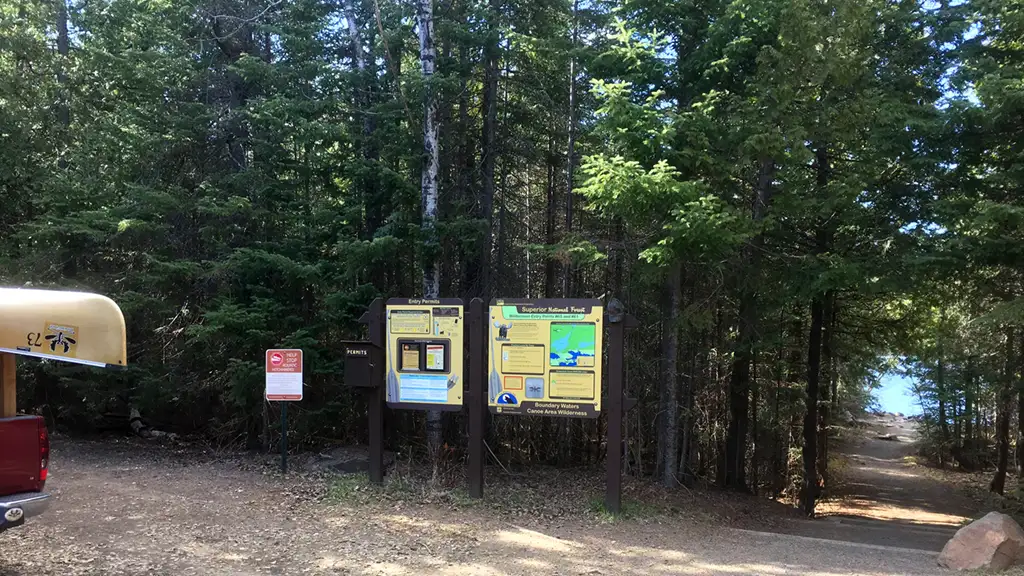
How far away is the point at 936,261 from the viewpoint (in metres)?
9.11

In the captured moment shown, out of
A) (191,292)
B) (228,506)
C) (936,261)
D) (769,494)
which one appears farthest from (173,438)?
(769,494)

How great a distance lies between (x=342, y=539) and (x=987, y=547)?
639 centimetres

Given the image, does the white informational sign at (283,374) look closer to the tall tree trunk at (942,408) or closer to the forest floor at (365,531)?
the forest floor at (365,531)

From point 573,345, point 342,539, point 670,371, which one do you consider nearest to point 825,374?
point 670,371

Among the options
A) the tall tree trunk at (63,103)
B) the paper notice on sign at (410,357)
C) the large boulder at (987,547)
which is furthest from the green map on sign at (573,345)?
the tall tree trunk at (63,103)

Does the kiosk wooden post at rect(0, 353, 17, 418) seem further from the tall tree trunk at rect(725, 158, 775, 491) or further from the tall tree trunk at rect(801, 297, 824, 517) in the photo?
the tall tree trunk at rect(801, 297, 824, 517)

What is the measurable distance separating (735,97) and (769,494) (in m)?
15.1

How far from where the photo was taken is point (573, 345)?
8484mm

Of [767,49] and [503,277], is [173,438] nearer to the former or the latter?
[503,277]

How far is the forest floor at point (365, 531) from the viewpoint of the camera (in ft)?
20.1

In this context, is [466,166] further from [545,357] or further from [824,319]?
[824,319]

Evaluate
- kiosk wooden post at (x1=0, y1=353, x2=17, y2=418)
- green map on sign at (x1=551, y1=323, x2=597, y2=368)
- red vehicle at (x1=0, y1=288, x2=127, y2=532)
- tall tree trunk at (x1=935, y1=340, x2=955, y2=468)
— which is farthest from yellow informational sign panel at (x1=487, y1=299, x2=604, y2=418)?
tall tree trunk at (x1=935, y1=340, x2=955, y2=468)

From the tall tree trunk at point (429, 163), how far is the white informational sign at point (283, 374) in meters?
2.38

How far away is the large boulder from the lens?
6602mm
